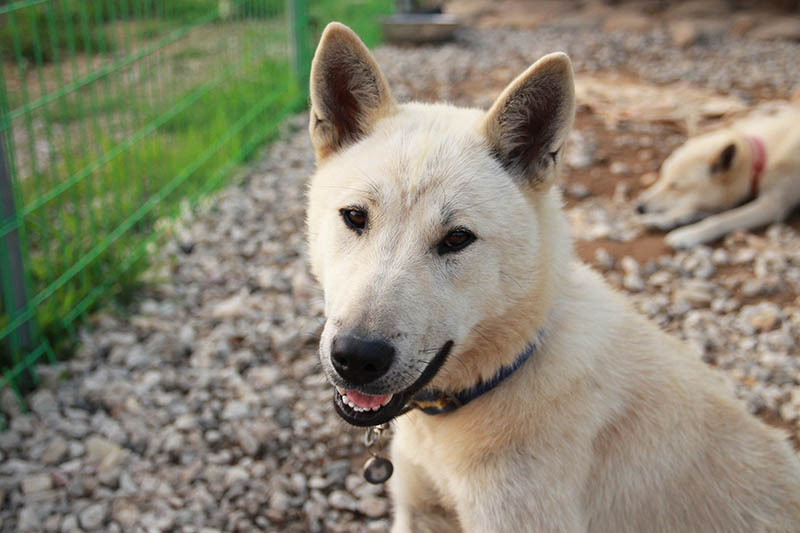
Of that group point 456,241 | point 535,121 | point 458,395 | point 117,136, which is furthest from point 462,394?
point 117,136

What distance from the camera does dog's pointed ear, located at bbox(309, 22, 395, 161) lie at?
2145 mm

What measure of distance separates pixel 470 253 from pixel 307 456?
5.02ft

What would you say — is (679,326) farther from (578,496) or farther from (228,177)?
(228,177)

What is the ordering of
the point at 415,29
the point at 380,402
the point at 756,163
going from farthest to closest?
the point at 415,29 → the point at 756,163 → the point at 380,402

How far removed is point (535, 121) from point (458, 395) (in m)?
0.87

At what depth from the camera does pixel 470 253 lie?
1969 millimetres

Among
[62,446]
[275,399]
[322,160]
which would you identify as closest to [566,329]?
[322,160]

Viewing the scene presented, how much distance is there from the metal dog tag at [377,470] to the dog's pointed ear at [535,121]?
3.60ft

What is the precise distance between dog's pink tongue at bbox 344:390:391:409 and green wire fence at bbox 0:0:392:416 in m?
1.98

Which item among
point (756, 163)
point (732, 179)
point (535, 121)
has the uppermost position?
point (535, 121)

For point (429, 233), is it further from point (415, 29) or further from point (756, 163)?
point (415, 29)

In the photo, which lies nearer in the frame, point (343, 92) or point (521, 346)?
point (521, 346)

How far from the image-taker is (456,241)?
6.47 ft

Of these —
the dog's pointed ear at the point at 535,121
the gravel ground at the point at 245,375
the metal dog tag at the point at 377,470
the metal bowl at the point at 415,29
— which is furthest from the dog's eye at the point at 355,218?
the metal bowl at the point at 415,29
